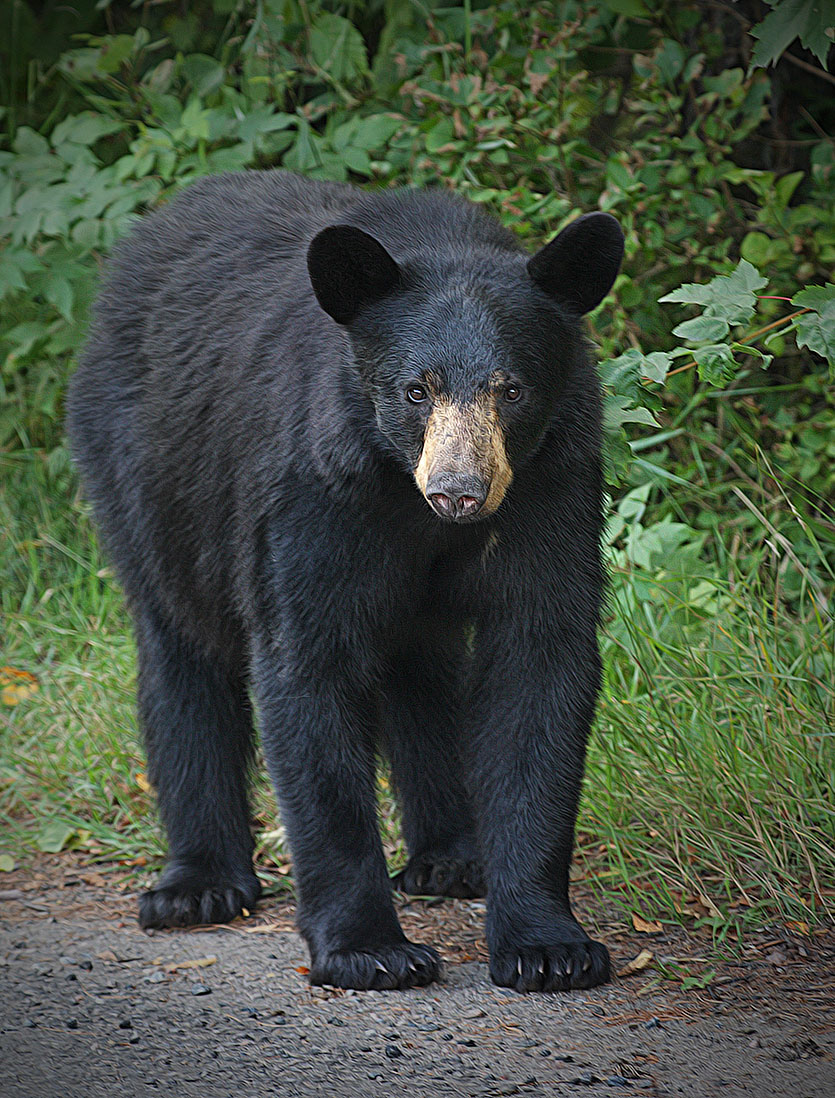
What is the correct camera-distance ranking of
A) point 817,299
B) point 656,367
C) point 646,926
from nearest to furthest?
point 817,299
point 656,367
point 646,926

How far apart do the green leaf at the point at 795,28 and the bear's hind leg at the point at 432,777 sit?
5.99ft

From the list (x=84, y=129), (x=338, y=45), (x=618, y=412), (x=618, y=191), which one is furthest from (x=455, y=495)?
(x=84, y=129)

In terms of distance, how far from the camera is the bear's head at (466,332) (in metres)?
3.22

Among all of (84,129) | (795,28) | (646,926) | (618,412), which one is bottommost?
(646,926)

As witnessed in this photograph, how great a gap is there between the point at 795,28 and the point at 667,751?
2.00 meters

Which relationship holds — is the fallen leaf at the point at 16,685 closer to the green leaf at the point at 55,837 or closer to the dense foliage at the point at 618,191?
the dense foliage at the point at 618,191

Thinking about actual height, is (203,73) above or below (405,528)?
above

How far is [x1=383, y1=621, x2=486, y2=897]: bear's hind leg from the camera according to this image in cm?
422

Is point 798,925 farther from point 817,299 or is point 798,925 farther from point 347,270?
point 347,270

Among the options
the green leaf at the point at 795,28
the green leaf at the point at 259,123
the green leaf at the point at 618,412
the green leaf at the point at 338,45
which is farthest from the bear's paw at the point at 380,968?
the green leaf at the point at 338,45

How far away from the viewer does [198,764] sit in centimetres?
423

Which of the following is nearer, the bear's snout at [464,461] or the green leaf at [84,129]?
the bear's snout at [464,461]

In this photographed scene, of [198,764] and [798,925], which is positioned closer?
[798,925]

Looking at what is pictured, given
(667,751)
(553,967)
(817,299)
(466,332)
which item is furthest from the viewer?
(667,751)
